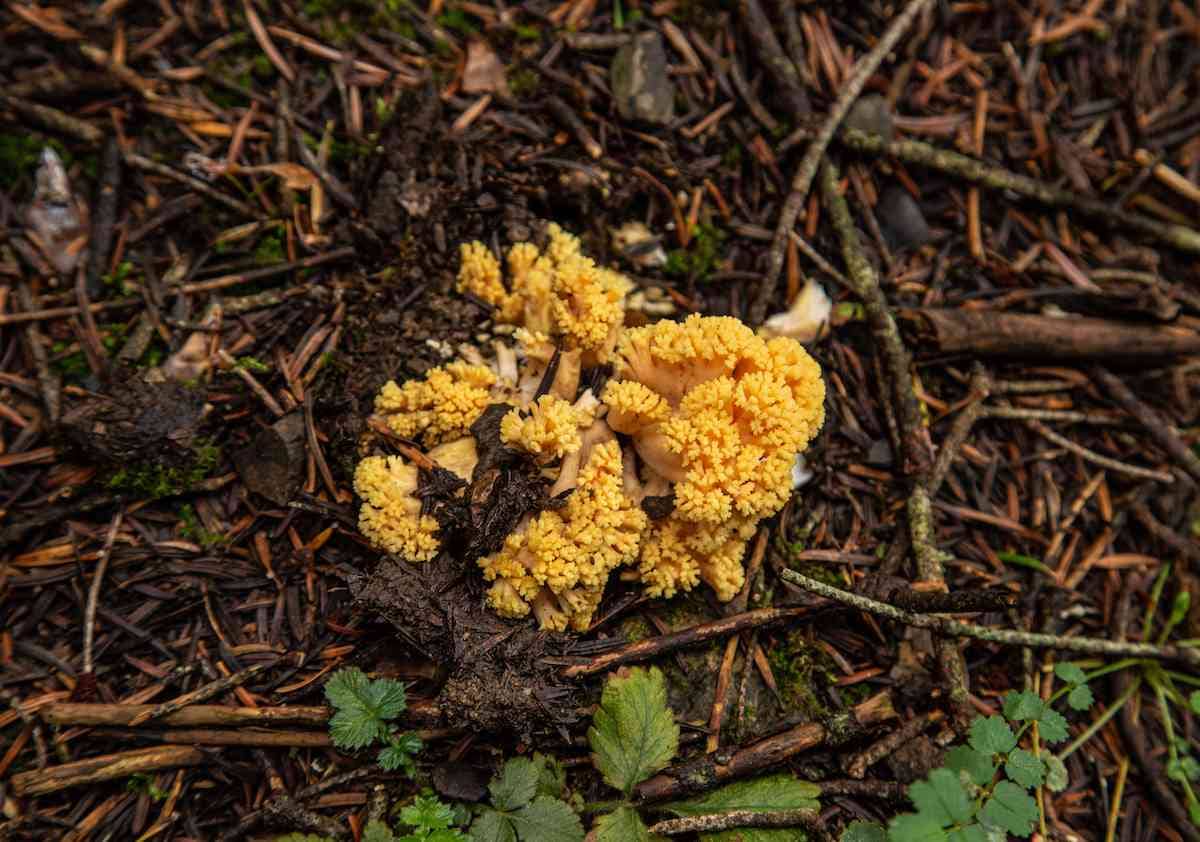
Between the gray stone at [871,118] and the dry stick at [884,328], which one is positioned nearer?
the dry stick at [884,328]

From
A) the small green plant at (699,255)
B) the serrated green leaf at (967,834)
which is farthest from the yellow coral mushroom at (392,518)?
the serrated green leaf at (967,834)

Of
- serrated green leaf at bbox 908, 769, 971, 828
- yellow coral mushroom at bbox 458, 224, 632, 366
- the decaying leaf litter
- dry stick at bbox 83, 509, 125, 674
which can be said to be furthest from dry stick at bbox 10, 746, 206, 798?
serrated green leaf at bbox 908, 769, 971, 828


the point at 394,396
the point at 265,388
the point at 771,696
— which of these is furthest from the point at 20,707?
the point at 771,696

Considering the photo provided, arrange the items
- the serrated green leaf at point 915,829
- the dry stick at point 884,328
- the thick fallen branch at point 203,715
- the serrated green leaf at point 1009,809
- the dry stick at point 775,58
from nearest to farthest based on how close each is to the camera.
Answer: the serrated green leaf at point 915,829 < the serrated green leaf at point 1009,809 < the thick fallen branch at point 203,715 < the dry stick at point 884,328 < the dry stick at point 775,58

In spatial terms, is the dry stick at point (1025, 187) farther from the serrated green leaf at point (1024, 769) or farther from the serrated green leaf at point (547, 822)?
the serrated green leaf at point (547, 822)

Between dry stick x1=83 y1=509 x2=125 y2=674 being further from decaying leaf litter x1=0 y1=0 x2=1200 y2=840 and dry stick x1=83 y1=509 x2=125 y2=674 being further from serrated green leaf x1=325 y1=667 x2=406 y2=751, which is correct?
serrated green leaf x1=325 y1=667 x2=406 y2=751

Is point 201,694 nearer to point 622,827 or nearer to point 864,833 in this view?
point 622,827

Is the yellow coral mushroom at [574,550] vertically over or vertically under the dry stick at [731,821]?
over

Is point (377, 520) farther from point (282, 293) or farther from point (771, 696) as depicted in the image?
point (771, 696)
